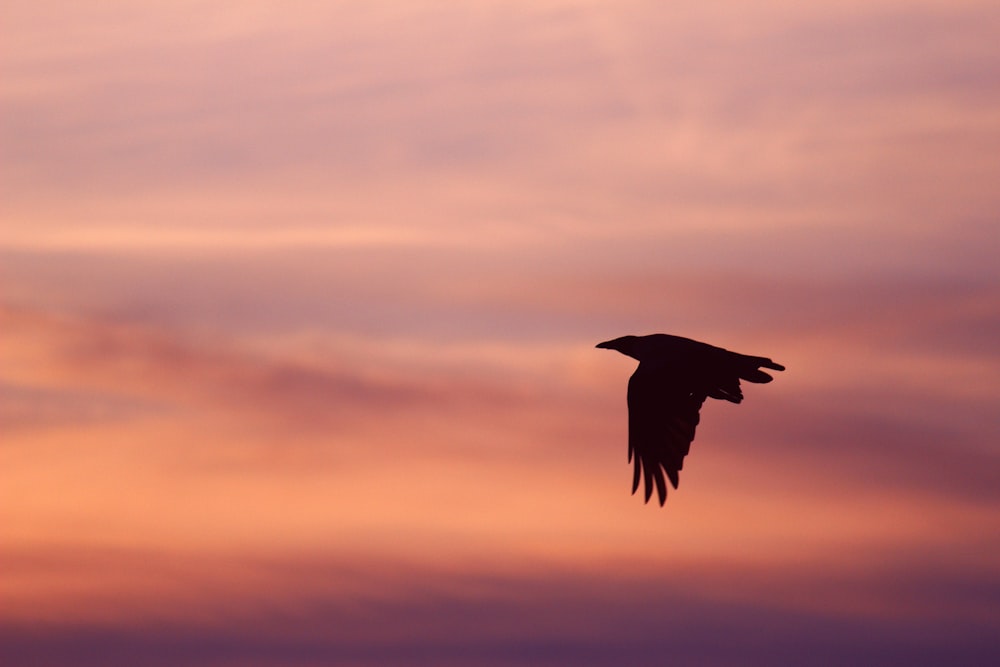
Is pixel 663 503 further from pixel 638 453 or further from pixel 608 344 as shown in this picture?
pixel 608 344

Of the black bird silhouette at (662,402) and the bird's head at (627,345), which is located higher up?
the bird's head at (627,345)

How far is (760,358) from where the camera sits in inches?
969

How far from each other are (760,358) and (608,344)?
346cm

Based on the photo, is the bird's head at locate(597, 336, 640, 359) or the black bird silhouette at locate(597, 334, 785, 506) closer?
the black bird silhouette at locate(597, 334, 785, 506)

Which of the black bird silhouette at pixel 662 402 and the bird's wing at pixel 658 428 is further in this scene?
the bird's wing at pixel 658 428

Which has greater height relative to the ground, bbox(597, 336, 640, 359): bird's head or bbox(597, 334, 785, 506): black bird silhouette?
bbox(597, 336, 640, 359): bird's head

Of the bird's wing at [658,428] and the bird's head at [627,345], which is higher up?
the bird's head at [627,345]

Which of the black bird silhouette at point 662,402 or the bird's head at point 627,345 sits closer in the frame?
the black bird silhouette at point 662,402

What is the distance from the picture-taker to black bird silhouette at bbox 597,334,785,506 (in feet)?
83.6

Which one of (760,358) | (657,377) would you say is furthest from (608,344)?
(760,358)

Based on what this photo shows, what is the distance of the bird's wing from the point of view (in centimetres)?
2598

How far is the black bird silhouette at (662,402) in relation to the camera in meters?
25.5

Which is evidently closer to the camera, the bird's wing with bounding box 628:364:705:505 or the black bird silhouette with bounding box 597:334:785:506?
the black bird silhouette with bounding box 597:334:785:506

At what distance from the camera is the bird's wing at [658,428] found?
2598 cm
